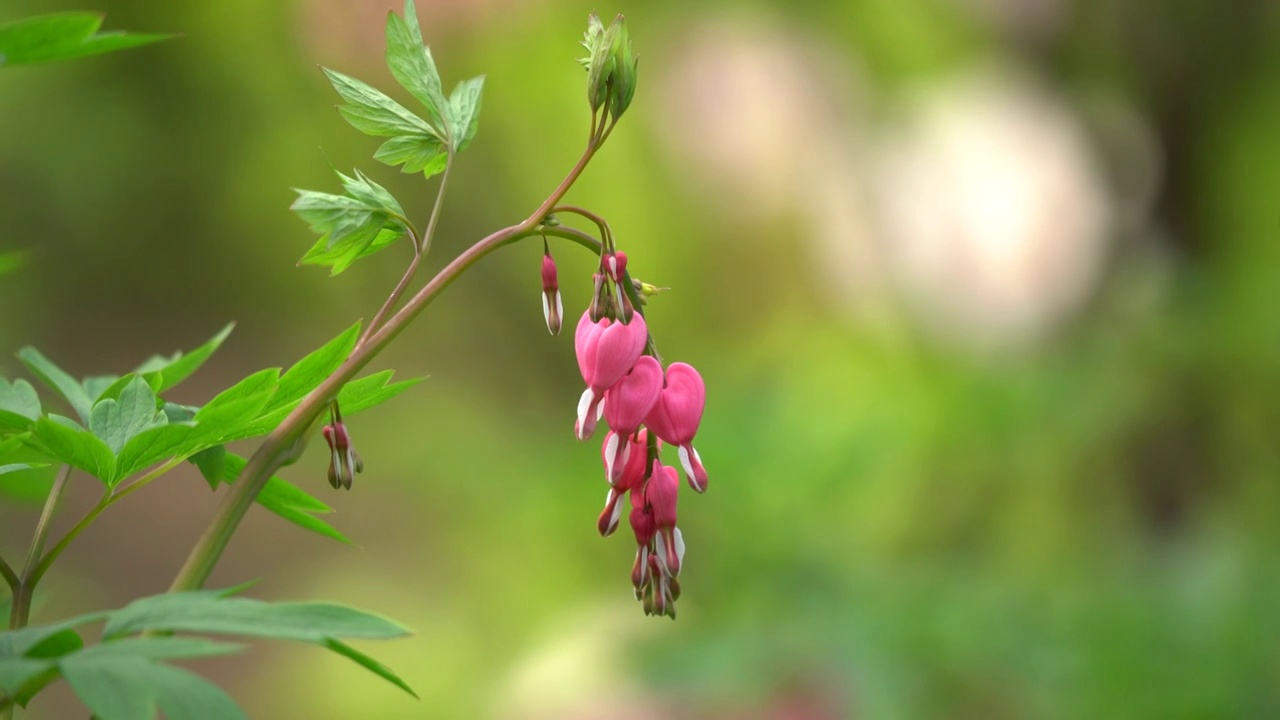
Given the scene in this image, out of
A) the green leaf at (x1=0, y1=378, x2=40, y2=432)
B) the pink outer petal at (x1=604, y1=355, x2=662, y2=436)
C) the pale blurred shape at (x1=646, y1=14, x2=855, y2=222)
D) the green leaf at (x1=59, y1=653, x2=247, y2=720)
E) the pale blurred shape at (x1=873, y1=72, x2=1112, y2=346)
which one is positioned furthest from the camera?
the pale blurred shape at (x1=646, y1=14, x2=855, y2=222)

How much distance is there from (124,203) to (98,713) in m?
4.83

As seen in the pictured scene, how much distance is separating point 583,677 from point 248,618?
1.94 metres

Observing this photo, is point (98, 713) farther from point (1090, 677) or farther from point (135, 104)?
point (135, 104)

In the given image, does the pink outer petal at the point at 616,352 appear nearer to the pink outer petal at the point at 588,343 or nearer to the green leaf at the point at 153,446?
the pink outer petal at the point at 588,343

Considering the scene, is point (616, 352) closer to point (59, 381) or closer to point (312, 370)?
point (312, 370)

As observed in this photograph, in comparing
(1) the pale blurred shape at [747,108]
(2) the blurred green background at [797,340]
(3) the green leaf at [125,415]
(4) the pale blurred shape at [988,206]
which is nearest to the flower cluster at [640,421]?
(3) the green leaf at [125,415]

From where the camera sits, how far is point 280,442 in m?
0.51

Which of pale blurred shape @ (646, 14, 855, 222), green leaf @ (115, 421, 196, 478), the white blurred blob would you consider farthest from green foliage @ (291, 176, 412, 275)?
pale blurred shape @ (646, 14, 855, 222)

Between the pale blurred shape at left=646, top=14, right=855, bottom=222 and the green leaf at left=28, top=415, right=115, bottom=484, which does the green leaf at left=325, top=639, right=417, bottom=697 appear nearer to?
the green leaf at left=28, top=415, right=115, bottom=484

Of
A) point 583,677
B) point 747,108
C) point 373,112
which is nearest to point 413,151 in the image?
point 373,112

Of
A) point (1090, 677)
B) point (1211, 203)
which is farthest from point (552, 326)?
point (1211, 203)

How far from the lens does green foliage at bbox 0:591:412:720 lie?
0.38 meters

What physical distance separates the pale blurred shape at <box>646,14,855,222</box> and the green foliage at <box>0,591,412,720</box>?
121 inches

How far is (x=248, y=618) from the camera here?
411 mm
